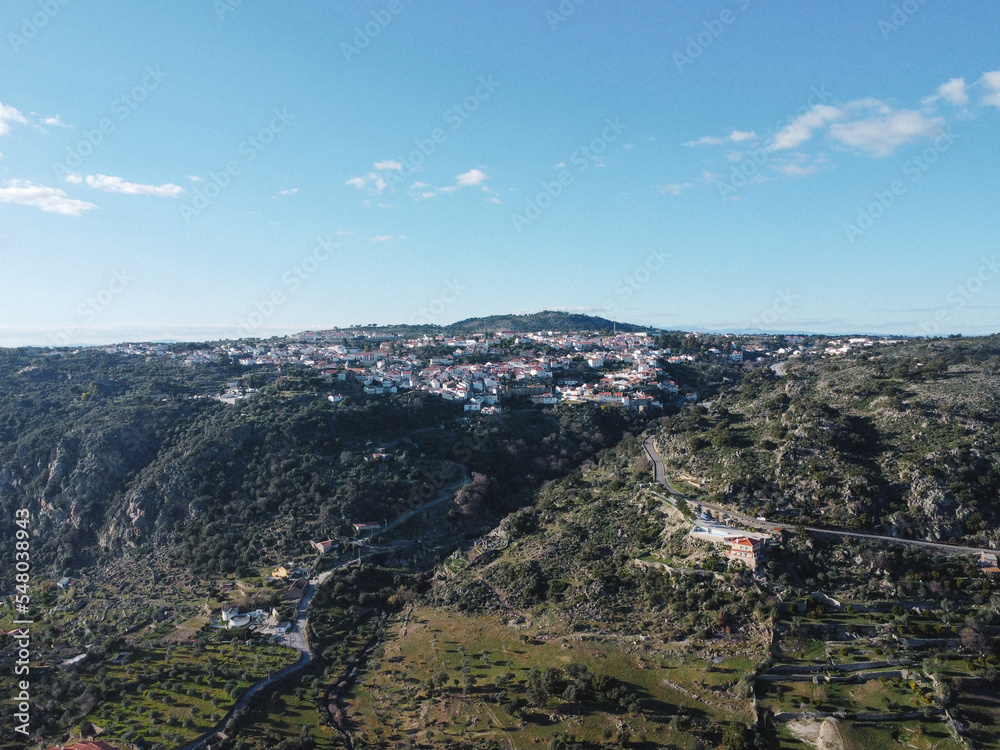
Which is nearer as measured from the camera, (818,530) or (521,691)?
(521,691)

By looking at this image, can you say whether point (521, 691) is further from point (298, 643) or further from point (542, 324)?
point (542, 324)

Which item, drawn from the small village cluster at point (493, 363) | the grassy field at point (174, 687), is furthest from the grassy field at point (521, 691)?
the small village cluster at point (493, 363)

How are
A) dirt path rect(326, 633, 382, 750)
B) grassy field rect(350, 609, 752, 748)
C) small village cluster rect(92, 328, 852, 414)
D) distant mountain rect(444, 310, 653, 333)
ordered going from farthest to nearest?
distant mountain rect(444, 310, 653, 333)
small village cluster rect(92, 328, 852, 414)
dirt path rect(326, 633, 382, 750)
grassy field rect(350, 609, 752, 748)

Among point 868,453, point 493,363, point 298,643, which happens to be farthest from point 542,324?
point 298,643

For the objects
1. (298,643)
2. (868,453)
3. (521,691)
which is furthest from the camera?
(868,453)

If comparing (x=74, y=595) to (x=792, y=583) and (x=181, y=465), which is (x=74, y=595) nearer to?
(x=181, y=465)

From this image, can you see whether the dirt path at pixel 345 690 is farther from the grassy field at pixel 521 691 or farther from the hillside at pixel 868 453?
the hillside at pixel 868 453

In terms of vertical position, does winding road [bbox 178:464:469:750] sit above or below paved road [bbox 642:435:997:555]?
below

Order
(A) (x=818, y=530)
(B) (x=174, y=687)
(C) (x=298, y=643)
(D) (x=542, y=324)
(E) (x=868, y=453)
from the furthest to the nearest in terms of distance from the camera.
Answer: (D) (x=542, y=324)
(E) (x=868, y=453)
(C) (x=298, y=643)
(A) (x=818, y=530)
(B) (x=174, y=687)

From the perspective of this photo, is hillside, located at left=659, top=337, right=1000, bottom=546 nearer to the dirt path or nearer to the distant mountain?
the dirt path

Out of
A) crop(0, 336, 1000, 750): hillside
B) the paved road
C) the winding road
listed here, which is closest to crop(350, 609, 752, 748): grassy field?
crop(0, 336, 1000, 750): hillside
